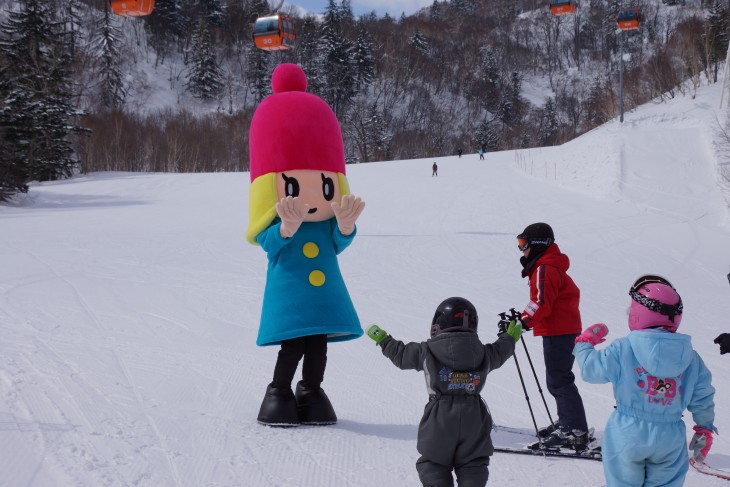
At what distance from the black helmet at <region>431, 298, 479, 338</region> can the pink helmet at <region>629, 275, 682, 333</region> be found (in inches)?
30.0

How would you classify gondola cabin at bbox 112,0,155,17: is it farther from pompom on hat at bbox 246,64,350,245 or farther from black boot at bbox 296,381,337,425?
black boot at bbox 296,381,337,425

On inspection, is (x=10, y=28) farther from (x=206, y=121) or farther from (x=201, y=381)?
(x=201, y=381)

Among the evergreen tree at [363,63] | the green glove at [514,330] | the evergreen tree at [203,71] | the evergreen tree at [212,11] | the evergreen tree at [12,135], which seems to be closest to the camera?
the green glove at [514,330]

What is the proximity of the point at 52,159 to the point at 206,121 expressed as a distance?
27.6 m

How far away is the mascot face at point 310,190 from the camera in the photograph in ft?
14.5

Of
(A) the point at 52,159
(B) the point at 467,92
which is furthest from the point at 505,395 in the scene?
(B) the point at 467,92

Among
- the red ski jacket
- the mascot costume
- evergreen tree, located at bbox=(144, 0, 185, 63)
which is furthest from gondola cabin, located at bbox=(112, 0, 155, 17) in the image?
evergreen tree, located at bbox=(144, 0, 185, 63)

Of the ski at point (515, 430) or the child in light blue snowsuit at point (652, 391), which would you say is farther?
the ski at point (515, 430)

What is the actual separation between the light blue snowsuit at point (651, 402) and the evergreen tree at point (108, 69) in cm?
6681

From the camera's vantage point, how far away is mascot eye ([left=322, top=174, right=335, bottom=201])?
448 cm

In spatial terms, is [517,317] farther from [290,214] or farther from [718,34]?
[718,34]

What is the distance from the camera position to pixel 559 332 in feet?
13.6

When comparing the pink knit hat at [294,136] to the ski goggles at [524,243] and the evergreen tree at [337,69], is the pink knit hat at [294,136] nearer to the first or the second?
the ski goggles at [524,243]

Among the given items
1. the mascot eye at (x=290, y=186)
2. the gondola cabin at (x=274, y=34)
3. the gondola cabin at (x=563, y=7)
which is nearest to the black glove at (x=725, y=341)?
the mascot eye at (x=290, y=186)
